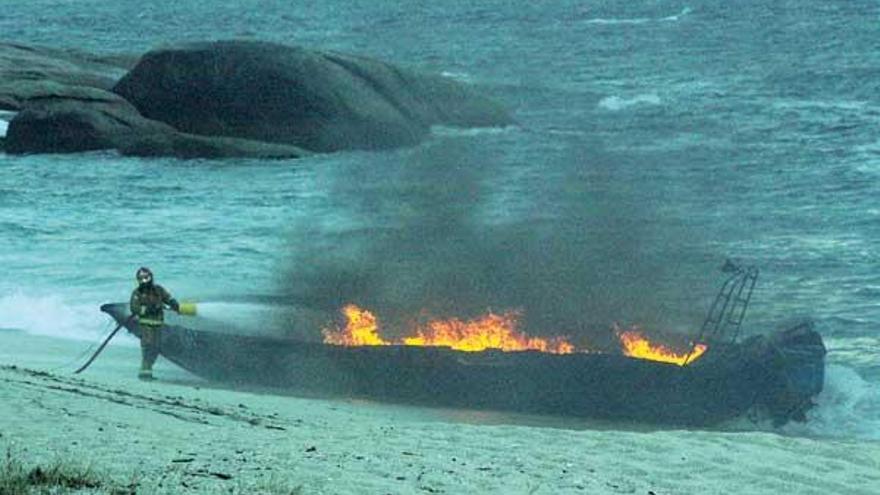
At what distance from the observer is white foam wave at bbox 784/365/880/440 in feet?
64.1

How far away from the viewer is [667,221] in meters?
38.3

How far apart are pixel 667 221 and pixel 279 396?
1994 cm

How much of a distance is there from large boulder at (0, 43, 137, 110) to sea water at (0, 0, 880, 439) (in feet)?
13.4

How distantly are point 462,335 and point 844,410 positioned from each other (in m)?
4.50

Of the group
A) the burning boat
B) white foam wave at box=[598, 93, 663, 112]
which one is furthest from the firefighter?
white foam wave at box=[598, 93, 663, 112]

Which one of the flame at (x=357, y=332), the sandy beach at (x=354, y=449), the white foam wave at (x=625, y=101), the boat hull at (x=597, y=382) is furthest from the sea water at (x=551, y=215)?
the sandy beach at (x=354, y=449)

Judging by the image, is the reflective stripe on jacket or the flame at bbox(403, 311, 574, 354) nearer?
the reflective stripe on jacket

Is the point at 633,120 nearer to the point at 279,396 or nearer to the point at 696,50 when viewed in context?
the point at 696,50

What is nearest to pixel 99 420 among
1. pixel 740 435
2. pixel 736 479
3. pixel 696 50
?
pixel 736 479

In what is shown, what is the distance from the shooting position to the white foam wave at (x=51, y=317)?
24.3 m

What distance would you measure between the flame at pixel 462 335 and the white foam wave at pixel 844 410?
119 inches

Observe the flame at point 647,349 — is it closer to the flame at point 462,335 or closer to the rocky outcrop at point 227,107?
the flame at point 462,335

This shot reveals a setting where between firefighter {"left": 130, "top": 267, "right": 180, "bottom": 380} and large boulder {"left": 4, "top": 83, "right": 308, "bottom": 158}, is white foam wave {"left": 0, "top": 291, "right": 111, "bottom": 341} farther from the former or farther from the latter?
large boulder {"left": 4, "top": 83, "right": 308, "bottom": 158}

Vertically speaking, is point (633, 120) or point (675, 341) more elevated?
point (633, 120)
